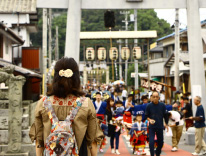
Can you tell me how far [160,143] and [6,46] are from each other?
62.4 ft

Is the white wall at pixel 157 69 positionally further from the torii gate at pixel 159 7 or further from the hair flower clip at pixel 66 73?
the hair flower clip at pixel 66 73

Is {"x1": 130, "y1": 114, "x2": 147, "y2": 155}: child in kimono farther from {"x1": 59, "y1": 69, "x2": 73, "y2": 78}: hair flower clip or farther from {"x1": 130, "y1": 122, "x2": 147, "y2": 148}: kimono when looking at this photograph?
{"x1": 59, "y1": 69, "x2": 73, "y2": 78}: hair flower clip

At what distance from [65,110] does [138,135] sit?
8581mm

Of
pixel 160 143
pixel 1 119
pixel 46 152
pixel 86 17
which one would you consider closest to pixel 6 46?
pixel 1 119

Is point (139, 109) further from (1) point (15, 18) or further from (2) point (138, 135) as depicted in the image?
(1) point (15, 18)

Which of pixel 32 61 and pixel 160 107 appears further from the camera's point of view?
pixel 32 61

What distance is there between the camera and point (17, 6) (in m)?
36.5

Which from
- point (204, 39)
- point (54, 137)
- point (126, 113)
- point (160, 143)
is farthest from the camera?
point (204, 39)

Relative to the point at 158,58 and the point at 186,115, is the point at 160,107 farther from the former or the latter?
the point at 158,58

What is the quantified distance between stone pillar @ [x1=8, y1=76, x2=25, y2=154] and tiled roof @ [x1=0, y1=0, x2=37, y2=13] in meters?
26.1

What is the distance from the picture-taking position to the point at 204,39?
85.0 ft

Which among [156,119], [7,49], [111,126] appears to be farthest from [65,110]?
[7,49]

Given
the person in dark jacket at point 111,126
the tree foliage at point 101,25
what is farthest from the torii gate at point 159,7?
the tree foliage at point 101,25

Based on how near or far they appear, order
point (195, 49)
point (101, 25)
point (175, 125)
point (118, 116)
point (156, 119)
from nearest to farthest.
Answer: point (156, 119) < point (175, 125) < point (118, 116) < point (195, 49) < point (101, 25)
